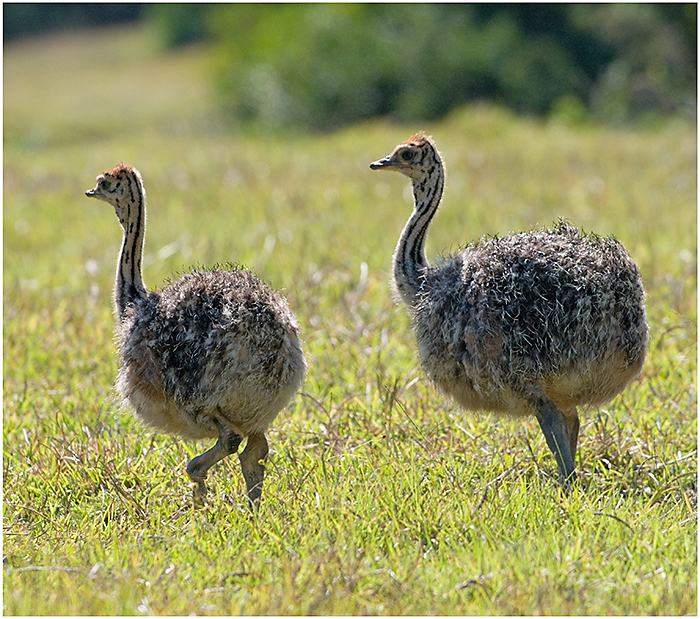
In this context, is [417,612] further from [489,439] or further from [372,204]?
[372,204]

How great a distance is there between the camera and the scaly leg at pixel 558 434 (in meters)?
4.39

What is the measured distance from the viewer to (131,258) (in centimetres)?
484

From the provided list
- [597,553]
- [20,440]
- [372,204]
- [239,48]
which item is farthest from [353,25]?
[597,553]

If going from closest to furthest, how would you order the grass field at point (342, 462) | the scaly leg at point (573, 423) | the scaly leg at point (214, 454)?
1. the grass field at point (342, 462)
2. the scaly leg at point (214, 454)
3. the scaly leg at point (573, 423)

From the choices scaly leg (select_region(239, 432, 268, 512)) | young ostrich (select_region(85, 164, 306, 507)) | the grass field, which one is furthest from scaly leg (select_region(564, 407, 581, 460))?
scaly leg (select_region(239, 432, 268, 512))

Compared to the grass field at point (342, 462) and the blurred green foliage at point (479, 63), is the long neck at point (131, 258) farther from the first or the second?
the blurred green foliage at point (479, 63)

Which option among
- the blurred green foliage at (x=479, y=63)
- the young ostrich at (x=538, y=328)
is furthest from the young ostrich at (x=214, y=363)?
the blurred green foliage at (x=479, y=63)

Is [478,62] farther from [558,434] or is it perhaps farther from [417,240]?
[558,434]

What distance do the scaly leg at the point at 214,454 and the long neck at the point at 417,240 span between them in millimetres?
1194

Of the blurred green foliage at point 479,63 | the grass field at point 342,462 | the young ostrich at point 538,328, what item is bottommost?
the grass field at point 342,462

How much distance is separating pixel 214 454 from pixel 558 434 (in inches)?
60.4

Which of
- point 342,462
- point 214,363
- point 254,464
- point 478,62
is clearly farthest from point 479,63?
point 214,363

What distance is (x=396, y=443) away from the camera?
195 inches

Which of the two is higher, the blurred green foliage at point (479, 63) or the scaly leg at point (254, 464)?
the blurred green foliage at point (479, 63)
